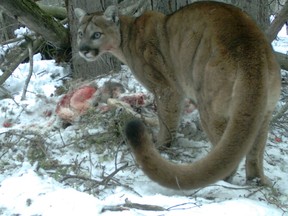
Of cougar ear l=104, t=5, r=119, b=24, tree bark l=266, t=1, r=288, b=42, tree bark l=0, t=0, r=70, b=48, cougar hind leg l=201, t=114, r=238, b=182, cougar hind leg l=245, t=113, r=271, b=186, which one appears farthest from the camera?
tree bark l=0, t=0, r=70, b=48

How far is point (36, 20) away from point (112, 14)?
128 cm

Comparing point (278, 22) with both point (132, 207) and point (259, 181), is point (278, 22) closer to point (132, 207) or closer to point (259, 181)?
point (259, 181)

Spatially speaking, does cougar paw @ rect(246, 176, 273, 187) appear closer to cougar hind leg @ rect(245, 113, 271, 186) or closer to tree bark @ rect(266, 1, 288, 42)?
cougar hind leg @ rect(245, 113, 271, 186)

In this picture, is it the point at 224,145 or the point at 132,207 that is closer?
the point at 132,207

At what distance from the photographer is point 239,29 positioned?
4.25 m

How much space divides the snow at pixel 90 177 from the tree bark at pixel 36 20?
2.58 feet

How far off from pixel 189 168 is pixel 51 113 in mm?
2941

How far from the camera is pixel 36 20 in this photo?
21.9ft

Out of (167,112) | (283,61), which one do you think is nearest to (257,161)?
(167,112)

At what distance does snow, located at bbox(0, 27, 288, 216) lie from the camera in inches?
140

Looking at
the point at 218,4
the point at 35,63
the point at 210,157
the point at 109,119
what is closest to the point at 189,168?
the point at 210,157

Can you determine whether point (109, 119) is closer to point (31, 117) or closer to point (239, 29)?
point (31, 117)

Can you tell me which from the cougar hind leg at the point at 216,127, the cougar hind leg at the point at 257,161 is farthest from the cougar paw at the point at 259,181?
the cougar hind leg at the point at 216,127

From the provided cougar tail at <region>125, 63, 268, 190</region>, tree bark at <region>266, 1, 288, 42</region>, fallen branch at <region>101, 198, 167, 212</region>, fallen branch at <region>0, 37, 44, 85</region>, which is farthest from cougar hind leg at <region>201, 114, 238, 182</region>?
fallen branch at <region>0, 37, 44, 85</region>
